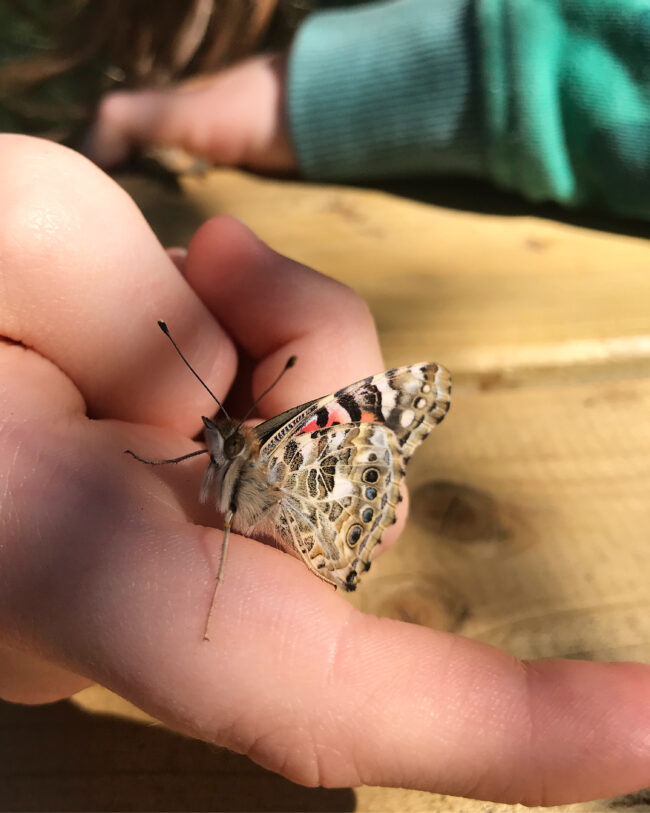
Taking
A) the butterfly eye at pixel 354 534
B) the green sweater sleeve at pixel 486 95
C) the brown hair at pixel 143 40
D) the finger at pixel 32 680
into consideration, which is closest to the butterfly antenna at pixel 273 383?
the butterfly eye at pixel 354 534

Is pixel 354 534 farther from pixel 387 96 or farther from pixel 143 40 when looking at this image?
pixel 143 40

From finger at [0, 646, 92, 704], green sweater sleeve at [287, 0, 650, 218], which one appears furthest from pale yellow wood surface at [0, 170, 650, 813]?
green sweater sleeve at [287, 0, 650, 218]

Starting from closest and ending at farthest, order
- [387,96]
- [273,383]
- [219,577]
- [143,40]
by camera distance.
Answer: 1. [219,577]
2. [273,383]
3. [387,96]
4. [143,40]

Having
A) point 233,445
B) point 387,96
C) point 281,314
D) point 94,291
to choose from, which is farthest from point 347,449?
point 387,96

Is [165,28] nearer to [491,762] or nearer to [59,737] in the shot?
[59,737]

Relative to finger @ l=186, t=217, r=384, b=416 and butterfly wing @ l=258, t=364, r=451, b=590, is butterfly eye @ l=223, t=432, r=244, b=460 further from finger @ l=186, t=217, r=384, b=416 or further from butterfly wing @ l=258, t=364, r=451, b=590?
finger @ l=186, t=217, r=384, b=416

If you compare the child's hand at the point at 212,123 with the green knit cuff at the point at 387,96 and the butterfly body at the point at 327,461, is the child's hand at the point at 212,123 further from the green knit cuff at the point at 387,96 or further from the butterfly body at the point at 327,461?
the butterfly body at the point at 327,461
